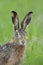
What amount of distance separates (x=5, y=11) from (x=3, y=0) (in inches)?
66.4

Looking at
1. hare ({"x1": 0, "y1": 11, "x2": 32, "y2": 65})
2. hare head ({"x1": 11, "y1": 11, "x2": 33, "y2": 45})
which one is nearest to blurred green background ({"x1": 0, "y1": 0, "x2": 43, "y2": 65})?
hare ({"x1": 0, "y1": 11, "x2": 32, "y2": 65})

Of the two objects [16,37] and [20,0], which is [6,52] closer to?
[16,37]

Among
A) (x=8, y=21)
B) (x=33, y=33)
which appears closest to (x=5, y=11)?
(x=8, y=21)

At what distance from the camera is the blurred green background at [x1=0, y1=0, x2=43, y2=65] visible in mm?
15672

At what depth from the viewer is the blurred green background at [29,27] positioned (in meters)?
15.7

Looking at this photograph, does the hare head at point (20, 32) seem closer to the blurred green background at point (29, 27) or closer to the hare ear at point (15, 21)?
the hare ear at point (15, 21)

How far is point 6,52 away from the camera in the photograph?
1477 cm

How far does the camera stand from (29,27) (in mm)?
17297

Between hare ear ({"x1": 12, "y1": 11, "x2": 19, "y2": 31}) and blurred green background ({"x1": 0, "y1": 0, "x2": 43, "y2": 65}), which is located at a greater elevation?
hare ear ({"x1": 12, "y1": 11, "x2": 19, "y2": 31})

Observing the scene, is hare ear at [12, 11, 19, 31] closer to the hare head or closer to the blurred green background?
the hare head

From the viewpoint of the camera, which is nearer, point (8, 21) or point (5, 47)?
point (5, 47)

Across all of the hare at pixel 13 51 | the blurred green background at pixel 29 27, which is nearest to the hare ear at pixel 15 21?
the hare at pixel 13 51

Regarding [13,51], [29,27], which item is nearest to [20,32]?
[13,51]

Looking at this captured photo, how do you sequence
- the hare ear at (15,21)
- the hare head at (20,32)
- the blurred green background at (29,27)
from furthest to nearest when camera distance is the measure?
the blurred green background at (29,27) → the hare ear at (15,21) → the hare head at (20,32)
